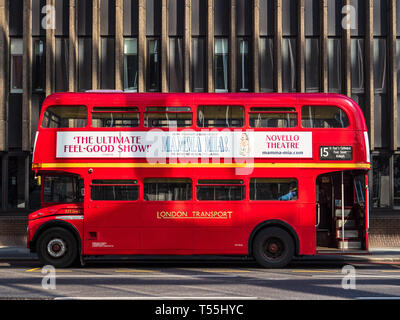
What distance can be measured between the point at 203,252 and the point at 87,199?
3.35 meters

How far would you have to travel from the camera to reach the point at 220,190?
42.9ft

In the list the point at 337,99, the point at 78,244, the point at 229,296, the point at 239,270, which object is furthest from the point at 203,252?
the point at 337,99

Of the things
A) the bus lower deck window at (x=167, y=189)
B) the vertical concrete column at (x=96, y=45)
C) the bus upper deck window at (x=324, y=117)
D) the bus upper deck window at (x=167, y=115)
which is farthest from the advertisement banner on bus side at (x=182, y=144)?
the vertical concrete column at (x=96, y=45)

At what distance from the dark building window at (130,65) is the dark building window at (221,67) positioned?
3334 millimetres

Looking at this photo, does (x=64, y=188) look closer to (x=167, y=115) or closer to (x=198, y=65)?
(x=167, y=115)

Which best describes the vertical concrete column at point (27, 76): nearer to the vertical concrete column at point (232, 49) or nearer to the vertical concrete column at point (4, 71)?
the vertical concrete column at point (4, 71)

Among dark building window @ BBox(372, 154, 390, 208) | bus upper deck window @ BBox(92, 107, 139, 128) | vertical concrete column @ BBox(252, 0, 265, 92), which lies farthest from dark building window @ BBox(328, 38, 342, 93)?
bus upper deck window @ BBox(92, 107, 139, 128)

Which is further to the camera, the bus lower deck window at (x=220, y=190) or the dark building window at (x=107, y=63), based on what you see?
the dark building window at (x=107, y=63)

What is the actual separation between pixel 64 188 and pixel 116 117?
7.74 feet

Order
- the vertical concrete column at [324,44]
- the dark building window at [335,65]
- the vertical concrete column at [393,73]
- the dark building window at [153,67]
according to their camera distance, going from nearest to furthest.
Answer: the vertical concrete column at [393,73] < the vertical concrete column at [324,44] < the dark building window at [335,65] < the dark building window at [153,67]

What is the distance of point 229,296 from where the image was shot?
8.77 metres

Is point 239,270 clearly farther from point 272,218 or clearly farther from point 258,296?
point 258,296

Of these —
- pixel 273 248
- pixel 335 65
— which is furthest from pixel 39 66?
pixel 273 248

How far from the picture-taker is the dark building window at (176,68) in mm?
20609
